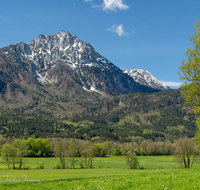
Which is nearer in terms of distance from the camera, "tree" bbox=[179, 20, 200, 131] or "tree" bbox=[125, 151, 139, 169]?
"tree" bbox=[179, 20, 200, 131]

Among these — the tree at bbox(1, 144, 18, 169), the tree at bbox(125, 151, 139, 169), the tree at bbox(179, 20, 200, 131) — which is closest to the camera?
the tree at bbox(179, 20, 200, 131)

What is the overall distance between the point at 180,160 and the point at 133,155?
23770 mm

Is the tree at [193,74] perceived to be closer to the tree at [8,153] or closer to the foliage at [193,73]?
the foliage at [193,73]

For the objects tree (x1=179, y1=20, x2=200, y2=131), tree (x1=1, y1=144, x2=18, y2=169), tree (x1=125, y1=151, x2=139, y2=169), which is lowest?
tree (x1=125, y1=151, x2=139, y2=169)

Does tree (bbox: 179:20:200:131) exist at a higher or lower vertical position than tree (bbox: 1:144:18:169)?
higher

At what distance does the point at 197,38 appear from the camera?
22172 mm

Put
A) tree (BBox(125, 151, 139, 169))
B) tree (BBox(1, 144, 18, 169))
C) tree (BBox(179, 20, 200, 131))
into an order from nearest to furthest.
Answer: tree (BBox(179, 20, 200, 131)) → tree (BBox(1, 144, 18, 169)) → tree (BBox(125, 151, 139, 169))

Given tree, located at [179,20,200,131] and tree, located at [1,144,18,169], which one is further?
tree, located at [1,144,18,169]

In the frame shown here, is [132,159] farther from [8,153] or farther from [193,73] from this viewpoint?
[193,73]

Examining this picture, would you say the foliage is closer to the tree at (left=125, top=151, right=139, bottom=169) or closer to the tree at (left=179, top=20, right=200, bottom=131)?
the tree at (left=179, top=20, right=200, bottom=131)

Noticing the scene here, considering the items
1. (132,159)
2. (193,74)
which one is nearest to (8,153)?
(132,159)

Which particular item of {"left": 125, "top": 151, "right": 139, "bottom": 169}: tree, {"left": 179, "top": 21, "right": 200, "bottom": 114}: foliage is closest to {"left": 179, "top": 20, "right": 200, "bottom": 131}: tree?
{"left": 179, "top": 21, "right": 200, "bottom": 114}: foliage

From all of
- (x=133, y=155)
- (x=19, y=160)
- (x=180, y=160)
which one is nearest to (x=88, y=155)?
(x=133, y=155)

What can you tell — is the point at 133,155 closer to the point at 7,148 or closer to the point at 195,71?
the point at 7,148
